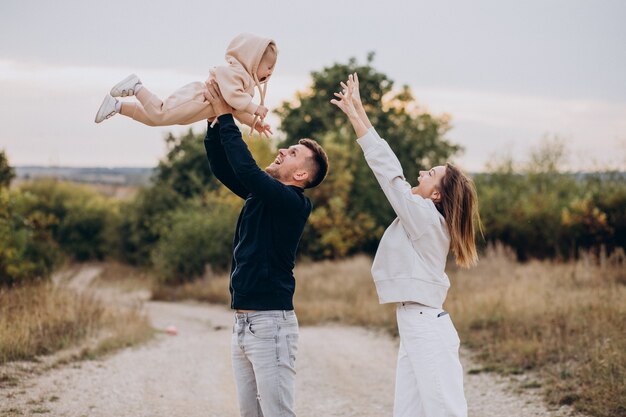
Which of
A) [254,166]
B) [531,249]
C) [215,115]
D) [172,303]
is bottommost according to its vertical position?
[172,303]

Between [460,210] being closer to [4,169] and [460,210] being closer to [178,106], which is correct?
[178,106]

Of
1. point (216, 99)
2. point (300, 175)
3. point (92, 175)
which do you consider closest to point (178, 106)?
point (216, 99)

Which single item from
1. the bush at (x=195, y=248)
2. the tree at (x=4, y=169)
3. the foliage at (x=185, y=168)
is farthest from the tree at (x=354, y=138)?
the tree at (x=4, y=169)

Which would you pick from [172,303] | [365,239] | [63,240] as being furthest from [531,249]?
[63,240]

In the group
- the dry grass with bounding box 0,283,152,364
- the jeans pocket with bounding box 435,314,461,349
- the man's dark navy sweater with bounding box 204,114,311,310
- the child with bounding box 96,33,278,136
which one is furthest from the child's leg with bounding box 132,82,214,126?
the dry grass with bounding box 0,283,152,364

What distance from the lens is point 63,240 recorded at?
4809 centimetres

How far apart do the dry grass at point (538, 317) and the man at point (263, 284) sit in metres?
4.88

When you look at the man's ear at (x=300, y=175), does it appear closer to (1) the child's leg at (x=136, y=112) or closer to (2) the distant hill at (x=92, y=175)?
(1) the child's leg at (x=136, y=112)

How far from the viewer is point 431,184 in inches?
177

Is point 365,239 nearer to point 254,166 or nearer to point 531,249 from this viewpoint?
point 531,249

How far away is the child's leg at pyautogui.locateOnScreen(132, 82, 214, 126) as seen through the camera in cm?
432

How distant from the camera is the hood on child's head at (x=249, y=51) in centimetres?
438

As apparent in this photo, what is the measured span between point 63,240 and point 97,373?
40.3m

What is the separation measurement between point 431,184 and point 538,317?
8.68m
